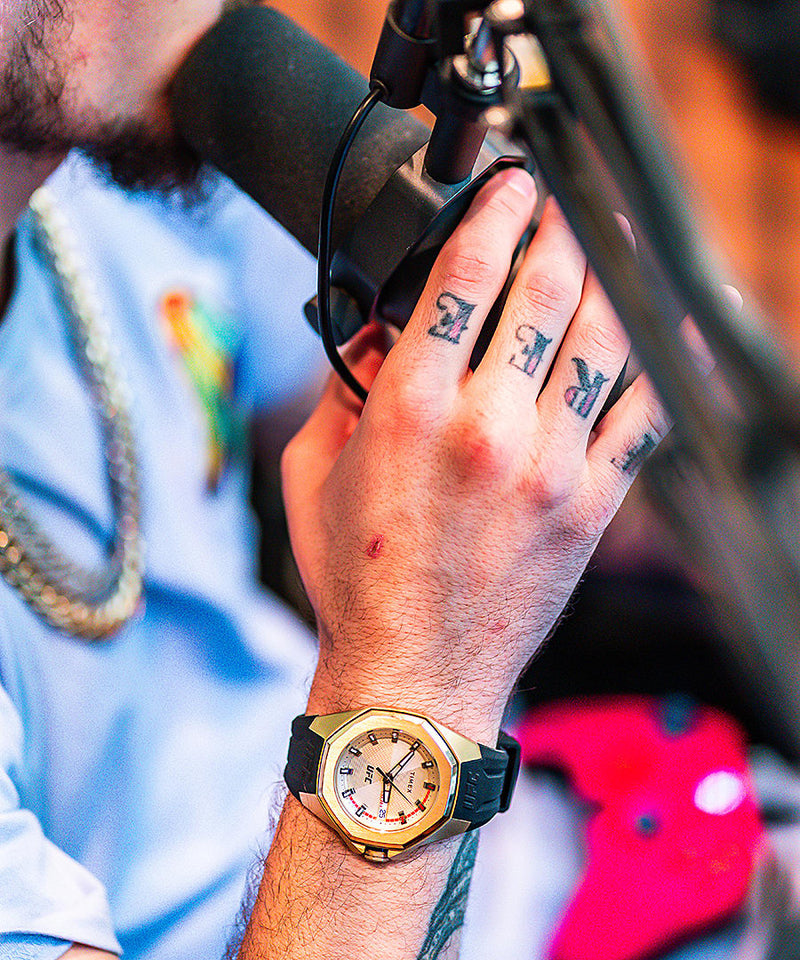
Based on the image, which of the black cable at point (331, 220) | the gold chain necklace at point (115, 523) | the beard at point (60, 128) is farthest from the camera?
the gold chain necklace at point (115, 523)

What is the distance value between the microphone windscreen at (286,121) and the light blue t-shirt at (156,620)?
0.28m

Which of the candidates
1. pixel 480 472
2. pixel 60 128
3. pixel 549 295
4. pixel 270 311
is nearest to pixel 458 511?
pixel 480 472

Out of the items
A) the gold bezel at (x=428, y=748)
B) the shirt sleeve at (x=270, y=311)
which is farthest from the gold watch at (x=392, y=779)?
the shirt sleeve at (x=270, y=311)

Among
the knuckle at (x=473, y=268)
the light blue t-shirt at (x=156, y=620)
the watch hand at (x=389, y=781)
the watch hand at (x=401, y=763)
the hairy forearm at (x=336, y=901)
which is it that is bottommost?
the light blue t-shirt at (x=156, y=620)

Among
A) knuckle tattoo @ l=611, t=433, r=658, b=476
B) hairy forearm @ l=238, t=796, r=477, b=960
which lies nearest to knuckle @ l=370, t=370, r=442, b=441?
knuckle tattoo @ l=611, t=433, r=658, b=476

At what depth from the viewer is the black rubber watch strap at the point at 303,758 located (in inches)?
19.9

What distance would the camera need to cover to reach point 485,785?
51cm

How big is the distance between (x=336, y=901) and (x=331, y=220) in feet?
1.26

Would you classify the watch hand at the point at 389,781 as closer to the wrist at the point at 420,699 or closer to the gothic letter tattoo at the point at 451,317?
the wrist at the point at 420,699

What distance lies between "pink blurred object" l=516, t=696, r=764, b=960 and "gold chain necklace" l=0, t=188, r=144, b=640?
405 mm

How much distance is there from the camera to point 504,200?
0.49m

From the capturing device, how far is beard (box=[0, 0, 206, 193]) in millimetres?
565

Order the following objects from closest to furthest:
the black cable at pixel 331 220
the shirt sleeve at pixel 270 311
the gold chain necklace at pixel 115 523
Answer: the black cable at pixel 331 220, the gold chain necklace at pixel 115 523, the shirt sleeve at pixel 270 311

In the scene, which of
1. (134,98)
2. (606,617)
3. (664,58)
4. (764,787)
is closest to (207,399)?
(134,98)
